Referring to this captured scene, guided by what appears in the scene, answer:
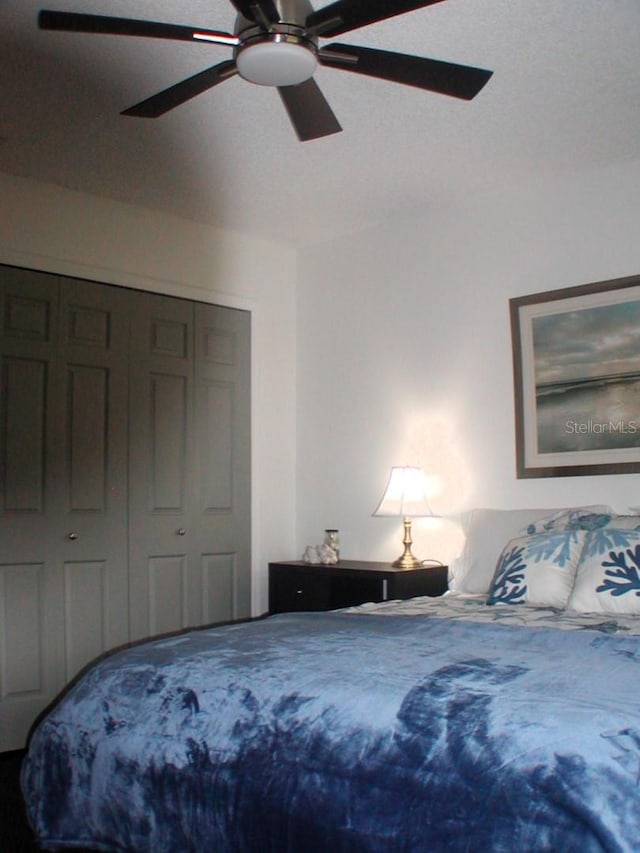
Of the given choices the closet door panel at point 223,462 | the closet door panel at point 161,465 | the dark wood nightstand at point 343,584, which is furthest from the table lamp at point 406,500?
the closet door panel at point 161,465

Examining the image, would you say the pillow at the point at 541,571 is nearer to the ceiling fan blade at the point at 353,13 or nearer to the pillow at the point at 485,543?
the pillow at the point at 485,543

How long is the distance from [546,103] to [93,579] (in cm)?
271

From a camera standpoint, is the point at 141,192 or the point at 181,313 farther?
the point at 181,313

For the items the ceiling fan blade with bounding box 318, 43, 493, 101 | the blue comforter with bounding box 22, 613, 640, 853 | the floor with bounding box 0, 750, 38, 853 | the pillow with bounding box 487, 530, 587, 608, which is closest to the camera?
the blue comforter with bounding box 22, 613, 640, 853

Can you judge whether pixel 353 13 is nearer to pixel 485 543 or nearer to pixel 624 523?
pixel 624 523

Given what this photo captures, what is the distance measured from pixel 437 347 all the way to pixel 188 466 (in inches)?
53.0

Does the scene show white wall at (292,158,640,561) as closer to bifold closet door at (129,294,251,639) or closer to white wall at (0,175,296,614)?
white wall at (0,175,296,614)

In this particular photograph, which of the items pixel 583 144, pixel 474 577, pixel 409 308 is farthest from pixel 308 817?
pixel 409 308

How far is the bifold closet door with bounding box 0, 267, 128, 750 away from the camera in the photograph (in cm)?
385

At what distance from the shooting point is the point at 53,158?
3805 millimetres

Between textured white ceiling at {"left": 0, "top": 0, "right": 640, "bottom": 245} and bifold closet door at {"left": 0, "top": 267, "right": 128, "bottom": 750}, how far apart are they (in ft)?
1.97

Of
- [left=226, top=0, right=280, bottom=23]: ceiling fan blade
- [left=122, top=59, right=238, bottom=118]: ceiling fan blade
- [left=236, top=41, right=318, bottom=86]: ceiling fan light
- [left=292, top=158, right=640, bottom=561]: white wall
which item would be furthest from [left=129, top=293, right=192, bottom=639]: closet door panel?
[left=226, top=0, right=280, bottom=23]: ceiling fan blade

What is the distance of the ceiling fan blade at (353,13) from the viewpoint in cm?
208

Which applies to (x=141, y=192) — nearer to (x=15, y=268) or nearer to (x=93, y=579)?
(x=15, y=268)
